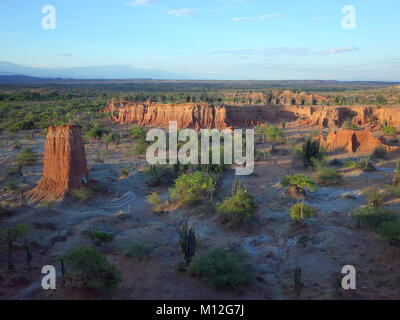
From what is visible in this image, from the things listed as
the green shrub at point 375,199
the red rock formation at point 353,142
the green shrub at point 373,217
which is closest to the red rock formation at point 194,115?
the red rock formation at point 353,142

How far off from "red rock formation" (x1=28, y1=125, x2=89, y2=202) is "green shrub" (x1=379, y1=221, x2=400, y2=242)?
12160 mm

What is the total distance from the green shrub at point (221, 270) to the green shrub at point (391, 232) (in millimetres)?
4189

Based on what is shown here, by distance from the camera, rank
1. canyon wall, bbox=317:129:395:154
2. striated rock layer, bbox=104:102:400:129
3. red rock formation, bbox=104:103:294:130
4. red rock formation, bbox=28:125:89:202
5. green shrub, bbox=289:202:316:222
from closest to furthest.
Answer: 1. green shrub, bbox=289:202:316:222
2. red rock formation, bbox=28:125:89:202
3. canyon wall, bbox=317:129:395:154
4. striated rock layer, bbox=104:102:400:129
5. red rock formation, bbox=104:103:294:130

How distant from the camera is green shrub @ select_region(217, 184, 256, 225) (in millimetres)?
12430

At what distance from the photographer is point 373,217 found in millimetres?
11547

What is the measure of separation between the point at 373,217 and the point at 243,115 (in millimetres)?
30622

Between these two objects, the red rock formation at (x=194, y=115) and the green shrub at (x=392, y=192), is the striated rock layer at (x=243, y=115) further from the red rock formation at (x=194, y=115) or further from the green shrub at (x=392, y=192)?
the green shrub at (x=392, y=192)

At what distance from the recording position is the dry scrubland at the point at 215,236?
8422mm

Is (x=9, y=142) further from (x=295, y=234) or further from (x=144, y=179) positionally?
(x=295, y=234)

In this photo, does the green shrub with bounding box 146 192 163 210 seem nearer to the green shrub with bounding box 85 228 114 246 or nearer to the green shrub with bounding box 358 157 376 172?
the green shrub with bounding box 85 228 114 246

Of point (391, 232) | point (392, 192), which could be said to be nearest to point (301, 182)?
point (392, 192)

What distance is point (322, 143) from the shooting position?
2606cm

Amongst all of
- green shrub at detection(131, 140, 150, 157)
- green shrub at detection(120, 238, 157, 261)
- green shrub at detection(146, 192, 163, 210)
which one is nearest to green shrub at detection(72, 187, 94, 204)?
green shrub at detection(146, 192, 163, 210)

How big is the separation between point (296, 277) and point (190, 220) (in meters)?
5.81
